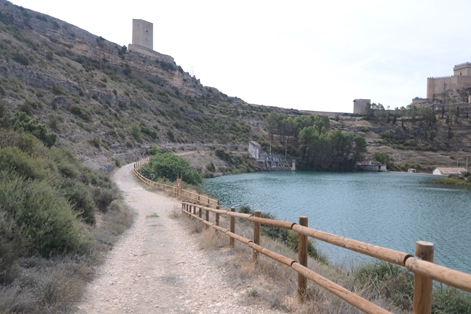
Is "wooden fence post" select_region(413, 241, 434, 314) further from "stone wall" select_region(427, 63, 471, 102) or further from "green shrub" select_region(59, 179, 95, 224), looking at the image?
"stone wall" select_region(427, 63, 471, 102)

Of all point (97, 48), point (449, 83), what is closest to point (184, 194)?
point (97, 48)

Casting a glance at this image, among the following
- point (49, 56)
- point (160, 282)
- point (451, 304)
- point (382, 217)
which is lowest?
point (382, 217)

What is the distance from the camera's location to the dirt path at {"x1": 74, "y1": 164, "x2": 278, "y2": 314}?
489 cm

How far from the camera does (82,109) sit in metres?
46.5

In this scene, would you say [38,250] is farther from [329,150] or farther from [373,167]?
[373,167]

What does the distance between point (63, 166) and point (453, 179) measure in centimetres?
5790

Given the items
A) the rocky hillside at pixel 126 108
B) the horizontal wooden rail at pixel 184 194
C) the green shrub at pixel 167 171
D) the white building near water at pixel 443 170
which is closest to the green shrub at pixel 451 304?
the horizontal wooden rail at pixel 184 194

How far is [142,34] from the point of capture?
97250 mm

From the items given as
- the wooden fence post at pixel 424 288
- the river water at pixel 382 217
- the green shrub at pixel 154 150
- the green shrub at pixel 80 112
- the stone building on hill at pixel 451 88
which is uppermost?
the stone building on hill at pixel 451 88

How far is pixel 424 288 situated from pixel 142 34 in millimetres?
104101

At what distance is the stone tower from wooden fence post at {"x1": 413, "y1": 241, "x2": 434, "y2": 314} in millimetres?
101879

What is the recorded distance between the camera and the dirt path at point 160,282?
4887mm

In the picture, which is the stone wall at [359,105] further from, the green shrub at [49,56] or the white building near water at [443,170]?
the green shrub at [49,56]

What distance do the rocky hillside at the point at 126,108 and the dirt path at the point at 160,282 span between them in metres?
19.5
